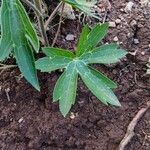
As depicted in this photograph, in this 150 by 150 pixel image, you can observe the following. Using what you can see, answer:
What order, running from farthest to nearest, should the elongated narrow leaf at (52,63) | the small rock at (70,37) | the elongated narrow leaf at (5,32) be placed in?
the small rock at (70,37), the elongated narrow leaf at (52,63), the elongated narrow leaf at (5,32)

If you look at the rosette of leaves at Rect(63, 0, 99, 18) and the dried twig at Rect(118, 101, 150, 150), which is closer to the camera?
the rosette of leaves at Rect(63, 0, 99, 18)

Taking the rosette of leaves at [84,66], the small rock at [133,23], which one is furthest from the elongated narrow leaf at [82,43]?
the small rock at [133,23]

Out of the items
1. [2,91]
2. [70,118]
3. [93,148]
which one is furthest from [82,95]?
[2,91]

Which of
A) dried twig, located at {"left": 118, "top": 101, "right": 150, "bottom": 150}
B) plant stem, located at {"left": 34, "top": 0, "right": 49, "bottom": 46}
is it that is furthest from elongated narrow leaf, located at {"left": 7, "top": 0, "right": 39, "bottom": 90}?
dried twig, located at {"left": 118, "top": 101, "right": 150, "bottom": 150}

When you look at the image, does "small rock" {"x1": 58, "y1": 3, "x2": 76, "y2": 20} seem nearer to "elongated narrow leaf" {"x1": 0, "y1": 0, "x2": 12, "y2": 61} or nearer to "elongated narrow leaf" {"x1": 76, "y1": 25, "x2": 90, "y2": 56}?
"elongated narrow leaf" {"x1": 76, "y1": 25, "x2": 90, "y2": 56}

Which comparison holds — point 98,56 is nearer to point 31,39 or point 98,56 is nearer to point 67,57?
point 67,57

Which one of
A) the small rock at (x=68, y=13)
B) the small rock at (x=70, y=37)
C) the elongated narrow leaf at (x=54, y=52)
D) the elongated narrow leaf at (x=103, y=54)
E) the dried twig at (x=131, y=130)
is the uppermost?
the elongated narrow leaf at (x=54, y=52)

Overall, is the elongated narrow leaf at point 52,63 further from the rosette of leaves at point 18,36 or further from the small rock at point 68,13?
the small rock at point 68,13

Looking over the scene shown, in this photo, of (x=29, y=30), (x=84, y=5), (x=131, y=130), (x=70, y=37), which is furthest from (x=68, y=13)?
(x=131, y=130)
